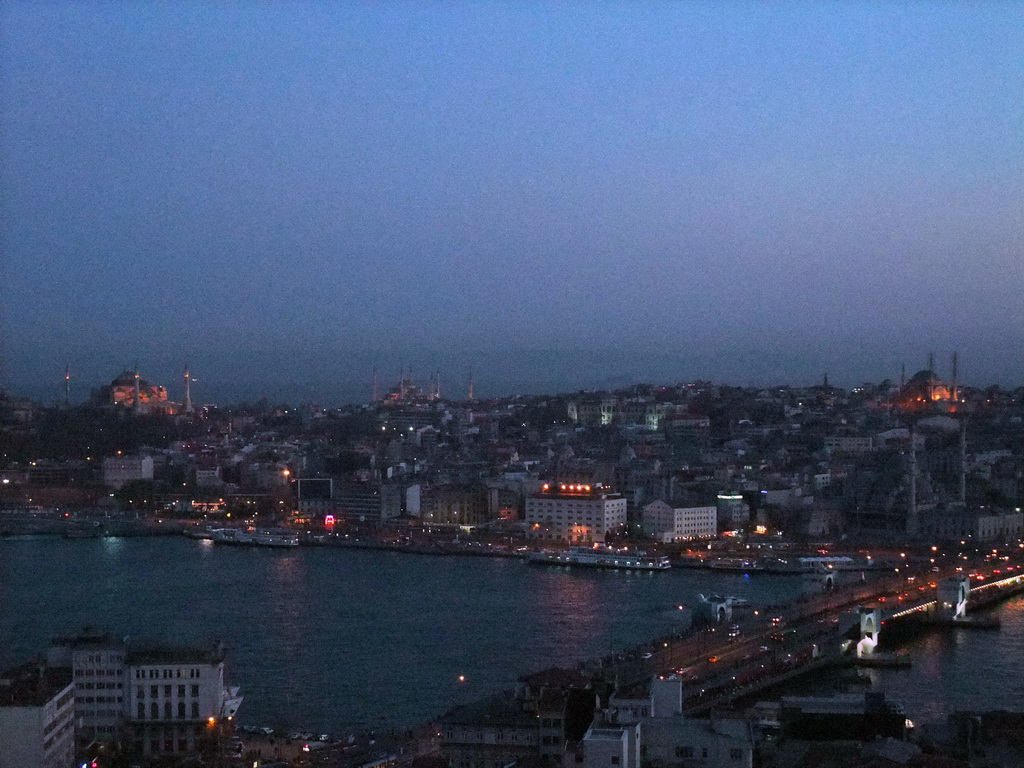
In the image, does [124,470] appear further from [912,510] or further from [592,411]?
[912,510]

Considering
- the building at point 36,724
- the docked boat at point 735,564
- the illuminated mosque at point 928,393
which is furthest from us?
the illuminated mosque at point 928,393

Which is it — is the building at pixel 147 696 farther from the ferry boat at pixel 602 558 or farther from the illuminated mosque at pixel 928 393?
the illuminated mosque at pixel 928 393

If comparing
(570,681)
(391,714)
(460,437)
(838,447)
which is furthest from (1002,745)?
(460,437)

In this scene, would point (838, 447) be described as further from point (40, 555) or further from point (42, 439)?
point (42, 439)

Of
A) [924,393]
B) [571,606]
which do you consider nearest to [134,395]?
[924,393]

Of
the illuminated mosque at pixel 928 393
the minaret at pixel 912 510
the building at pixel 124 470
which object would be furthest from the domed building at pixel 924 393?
the building at pixel 124 470

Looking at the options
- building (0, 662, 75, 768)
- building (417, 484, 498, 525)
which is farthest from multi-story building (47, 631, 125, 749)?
building (417, 484, 498, 525)
